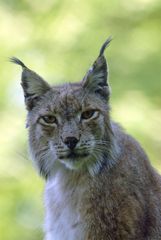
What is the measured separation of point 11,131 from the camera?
29.0 feet

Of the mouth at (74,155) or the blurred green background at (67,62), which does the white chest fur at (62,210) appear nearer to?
the mouth at (74,155)

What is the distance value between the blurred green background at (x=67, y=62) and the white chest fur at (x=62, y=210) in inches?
112

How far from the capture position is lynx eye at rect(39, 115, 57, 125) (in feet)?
17.1

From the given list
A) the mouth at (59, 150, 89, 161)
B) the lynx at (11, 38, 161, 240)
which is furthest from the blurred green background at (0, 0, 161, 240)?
the mouth at (59, 150, 89, 161)

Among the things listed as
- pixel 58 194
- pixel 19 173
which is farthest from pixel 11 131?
pixel 58 194

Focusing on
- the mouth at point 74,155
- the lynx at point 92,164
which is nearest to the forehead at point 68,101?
the lynx at point 92,164

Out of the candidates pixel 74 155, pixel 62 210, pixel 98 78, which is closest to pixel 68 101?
pixel 98 78

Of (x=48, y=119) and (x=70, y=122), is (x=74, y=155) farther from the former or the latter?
(x=48, y=119)

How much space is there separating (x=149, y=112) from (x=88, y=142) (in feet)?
12.4

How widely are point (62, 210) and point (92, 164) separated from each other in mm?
372

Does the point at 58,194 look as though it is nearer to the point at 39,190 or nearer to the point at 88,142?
the point at 88,142

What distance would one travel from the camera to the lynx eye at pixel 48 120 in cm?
521

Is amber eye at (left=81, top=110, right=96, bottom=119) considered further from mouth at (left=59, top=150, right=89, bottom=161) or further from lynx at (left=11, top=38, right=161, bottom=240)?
mouth at (left=59, top=150, right=89, bottom=161)

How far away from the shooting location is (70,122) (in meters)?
5.14
